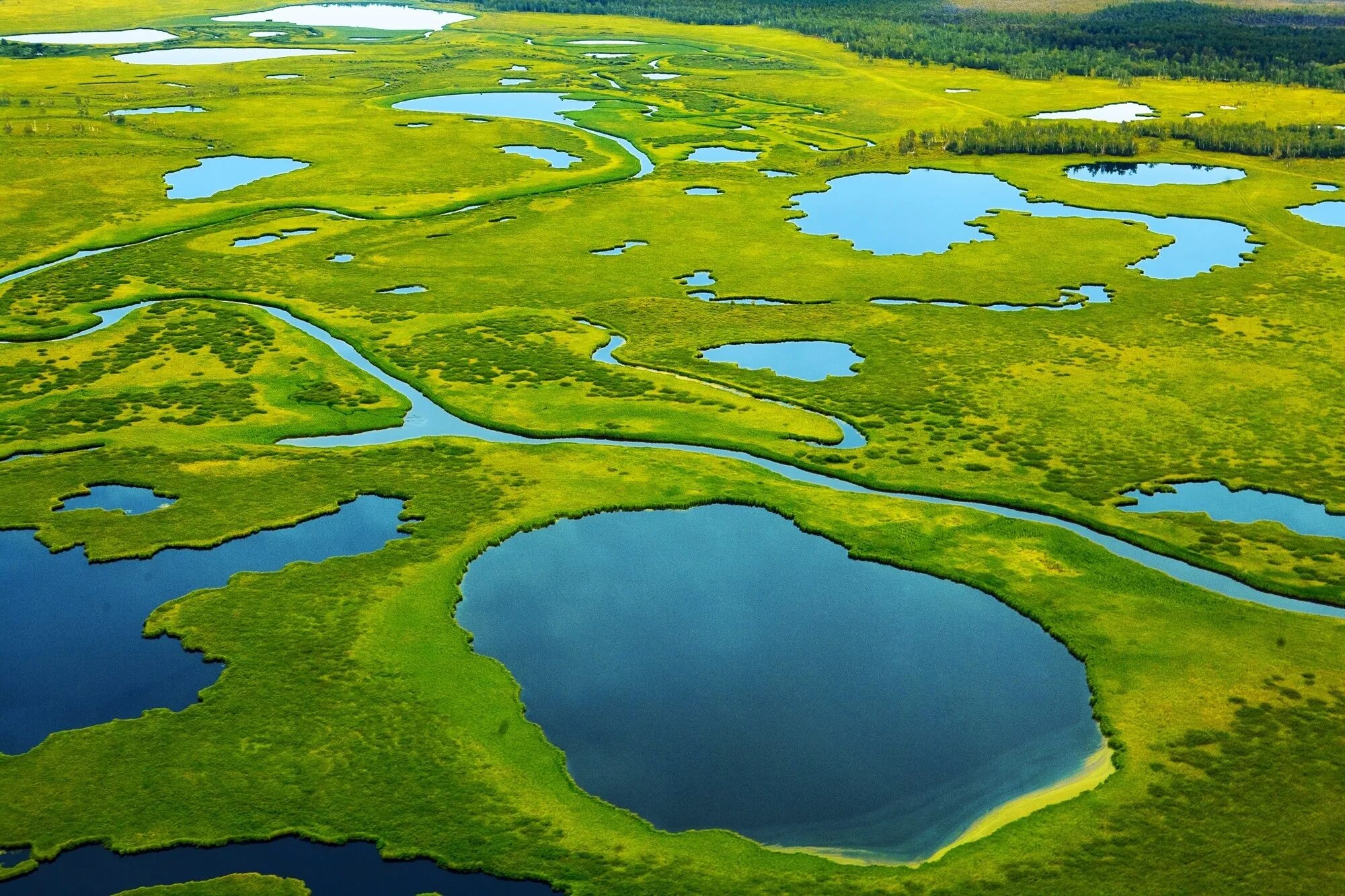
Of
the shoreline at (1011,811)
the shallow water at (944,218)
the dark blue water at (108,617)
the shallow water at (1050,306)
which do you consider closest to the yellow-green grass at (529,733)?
the shoreline at (1011,811)

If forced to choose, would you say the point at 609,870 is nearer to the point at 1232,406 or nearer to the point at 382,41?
the point at 1232,406

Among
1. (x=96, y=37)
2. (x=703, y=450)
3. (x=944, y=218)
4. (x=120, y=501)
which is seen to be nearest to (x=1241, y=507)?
(x=703, y=450)

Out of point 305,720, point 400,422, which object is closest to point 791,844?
point 305,720

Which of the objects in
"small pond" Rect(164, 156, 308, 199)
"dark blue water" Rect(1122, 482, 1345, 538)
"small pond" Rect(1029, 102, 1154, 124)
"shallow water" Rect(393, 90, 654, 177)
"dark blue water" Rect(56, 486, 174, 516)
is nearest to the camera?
"dark blue water" Rect(1122, 482, 1345, 538)

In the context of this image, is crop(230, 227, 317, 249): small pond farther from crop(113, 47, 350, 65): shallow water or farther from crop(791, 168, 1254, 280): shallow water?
crop(113, 47, 350, 65): shallow water

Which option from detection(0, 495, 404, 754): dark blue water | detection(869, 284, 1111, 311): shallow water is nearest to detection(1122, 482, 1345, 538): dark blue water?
detection(869, 284, 1111, 311): shallow water

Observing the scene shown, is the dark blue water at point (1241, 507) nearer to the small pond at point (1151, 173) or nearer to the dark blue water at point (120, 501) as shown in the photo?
the dark blue water at point (120, 501)
